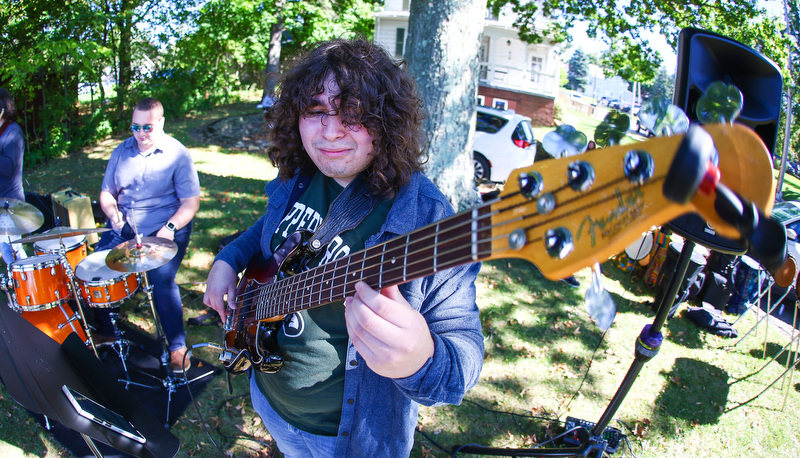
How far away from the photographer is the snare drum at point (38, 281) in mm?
3275

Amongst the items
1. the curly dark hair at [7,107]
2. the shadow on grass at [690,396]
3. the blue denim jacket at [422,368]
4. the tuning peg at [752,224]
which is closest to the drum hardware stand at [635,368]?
the shadow on grass at [690,396]

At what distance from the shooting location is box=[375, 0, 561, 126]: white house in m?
22.8

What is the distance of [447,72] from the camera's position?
5344 millimetres

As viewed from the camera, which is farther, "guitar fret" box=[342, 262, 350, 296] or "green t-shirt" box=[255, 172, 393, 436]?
"green t-shirt" box=[255, 172, 393, 436]

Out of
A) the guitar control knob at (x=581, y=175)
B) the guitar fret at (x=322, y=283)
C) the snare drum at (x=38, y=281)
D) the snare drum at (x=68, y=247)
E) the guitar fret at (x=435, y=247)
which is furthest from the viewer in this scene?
the snare drum at (x=68, y=247)

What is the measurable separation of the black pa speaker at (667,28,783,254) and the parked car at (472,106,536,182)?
8230mm

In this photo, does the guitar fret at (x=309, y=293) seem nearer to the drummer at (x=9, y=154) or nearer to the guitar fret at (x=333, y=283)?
the guitar fret at (x=333, y=283)

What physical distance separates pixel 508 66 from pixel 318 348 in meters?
25.0

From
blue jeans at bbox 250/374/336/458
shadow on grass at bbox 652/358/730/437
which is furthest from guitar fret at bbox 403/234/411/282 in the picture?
shadow on grass at bbox 652/358/730/437

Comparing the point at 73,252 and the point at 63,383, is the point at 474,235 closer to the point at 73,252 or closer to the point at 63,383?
the point at 63,383

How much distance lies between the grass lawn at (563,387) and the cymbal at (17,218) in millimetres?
1298

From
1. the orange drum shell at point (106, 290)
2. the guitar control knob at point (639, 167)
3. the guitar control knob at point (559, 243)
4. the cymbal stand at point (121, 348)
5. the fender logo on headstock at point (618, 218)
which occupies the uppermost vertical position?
the guitar control knob at point (639, 167)

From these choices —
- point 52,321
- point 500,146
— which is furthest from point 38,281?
point 500,146

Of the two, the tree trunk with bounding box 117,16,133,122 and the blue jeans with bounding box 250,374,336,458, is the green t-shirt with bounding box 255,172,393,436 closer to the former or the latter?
the blue jeans with bounding box 250,374,336,458
